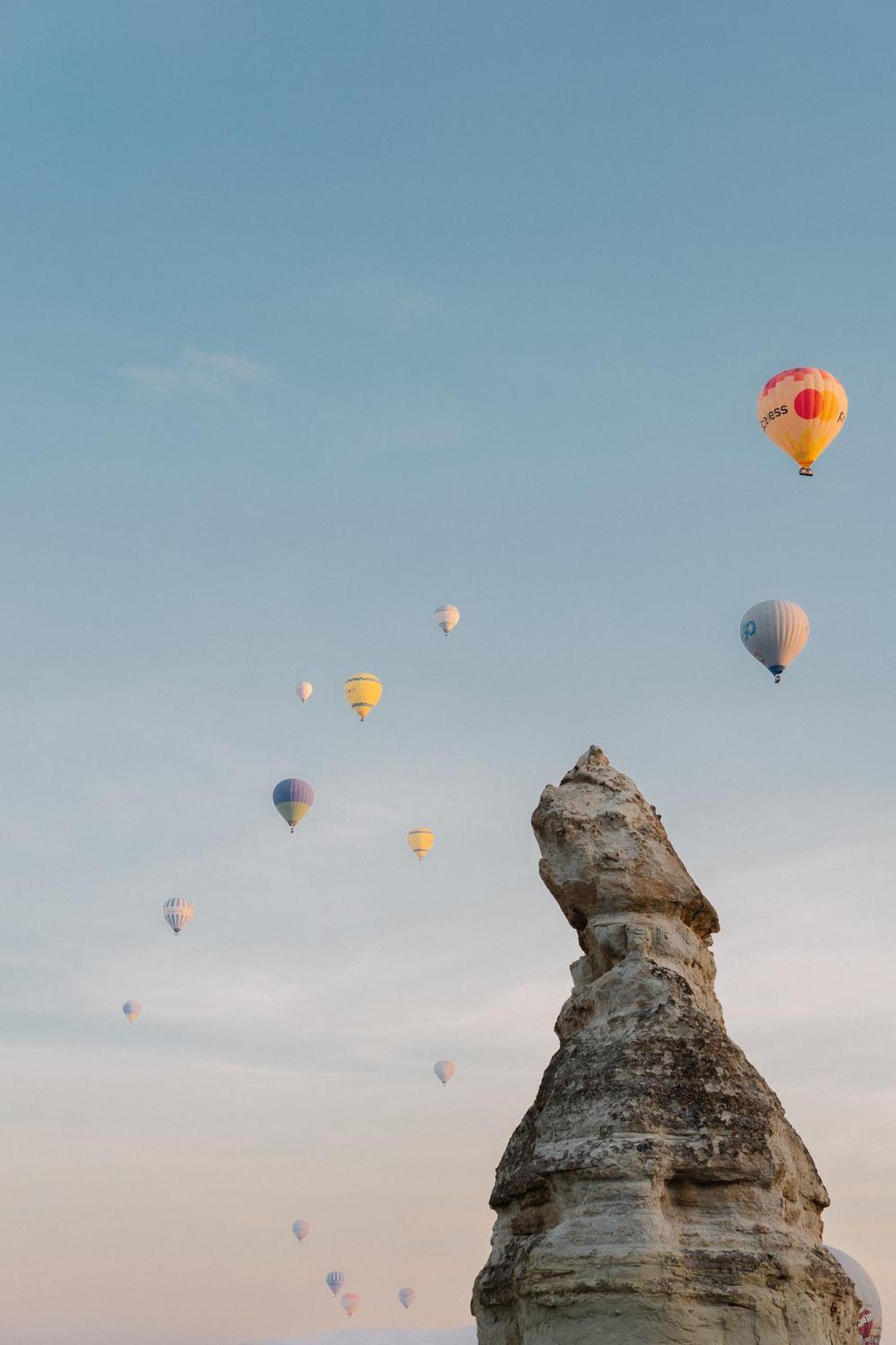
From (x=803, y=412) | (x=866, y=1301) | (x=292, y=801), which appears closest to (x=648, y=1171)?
(x=866, y=1301)

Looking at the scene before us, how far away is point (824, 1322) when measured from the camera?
1584 centimetres

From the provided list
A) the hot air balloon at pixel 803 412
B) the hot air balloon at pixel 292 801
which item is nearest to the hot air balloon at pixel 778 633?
the hot air balloon at pixel 803 412

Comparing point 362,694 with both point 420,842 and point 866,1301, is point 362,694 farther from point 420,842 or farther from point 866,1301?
point 866,1301

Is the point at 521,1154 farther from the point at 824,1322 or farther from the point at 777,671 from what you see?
the point at 777,671

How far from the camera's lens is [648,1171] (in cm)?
1572

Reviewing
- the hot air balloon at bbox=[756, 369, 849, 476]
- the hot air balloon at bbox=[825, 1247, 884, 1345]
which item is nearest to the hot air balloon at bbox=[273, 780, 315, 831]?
the hot air balloon at bbox=[756, 369, 849, 476]

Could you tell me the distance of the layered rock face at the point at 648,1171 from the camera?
15.2 meters

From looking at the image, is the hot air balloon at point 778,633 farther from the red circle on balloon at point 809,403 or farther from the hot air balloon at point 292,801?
the hot air balloon at point 292,801

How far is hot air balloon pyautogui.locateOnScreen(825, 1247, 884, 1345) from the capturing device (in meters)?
25.9

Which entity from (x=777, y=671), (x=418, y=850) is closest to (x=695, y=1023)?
(x=777, y=671)

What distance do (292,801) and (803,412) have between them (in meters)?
27.8

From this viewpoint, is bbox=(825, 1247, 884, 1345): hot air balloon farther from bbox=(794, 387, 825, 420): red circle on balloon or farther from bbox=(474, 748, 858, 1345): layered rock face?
bbox=(794, 387, 825, 420): red circle on balloon

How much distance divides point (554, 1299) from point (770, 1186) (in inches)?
94.8

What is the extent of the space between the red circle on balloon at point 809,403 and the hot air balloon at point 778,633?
22.4ft
